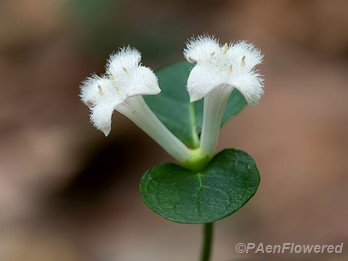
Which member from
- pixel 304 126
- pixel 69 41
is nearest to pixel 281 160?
pixel 304 126

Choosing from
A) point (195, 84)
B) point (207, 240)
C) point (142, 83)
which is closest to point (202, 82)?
point (195, 84)

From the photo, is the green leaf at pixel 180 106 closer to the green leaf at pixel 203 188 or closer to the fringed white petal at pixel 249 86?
the green leaf at pixel 203 188

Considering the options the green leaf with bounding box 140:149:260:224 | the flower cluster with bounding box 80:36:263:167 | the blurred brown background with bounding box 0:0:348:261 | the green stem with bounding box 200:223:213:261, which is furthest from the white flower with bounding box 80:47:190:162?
the blurred brown background with bounding box 0:0:348:261

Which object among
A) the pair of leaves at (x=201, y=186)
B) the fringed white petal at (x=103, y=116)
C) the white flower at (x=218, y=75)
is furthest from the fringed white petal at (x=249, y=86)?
the fringed white petal at (x=103, y=116)

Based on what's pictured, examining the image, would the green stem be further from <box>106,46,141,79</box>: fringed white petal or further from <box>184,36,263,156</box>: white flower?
<box>106,46,141,79</box>: fringed white petal

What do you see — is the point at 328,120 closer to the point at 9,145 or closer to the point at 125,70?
the point at 9,145

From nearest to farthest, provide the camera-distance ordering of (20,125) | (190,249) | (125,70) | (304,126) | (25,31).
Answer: (125,70), (190,249), (304,126), (20,125), (25,31)

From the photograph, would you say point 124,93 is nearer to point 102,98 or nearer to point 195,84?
point 102,98
